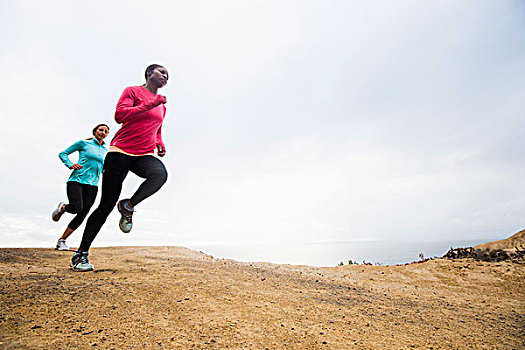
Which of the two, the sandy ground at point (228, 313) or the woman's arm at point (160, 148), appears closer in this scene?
the sandy ground at point (228, 313)

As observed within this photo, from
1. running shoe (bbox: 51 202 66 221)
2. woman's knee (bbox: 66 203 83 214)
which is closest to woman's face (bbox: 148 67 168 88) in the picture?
woman's knee (bbox: 66 203 83 214)

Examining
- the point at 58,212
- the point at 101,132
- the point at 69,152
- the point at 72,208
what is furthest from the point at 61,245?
the point at 101,132

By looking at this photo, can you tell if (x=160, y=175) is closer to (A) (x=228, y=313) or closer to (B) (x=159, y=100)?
(B) (x=159, y=100)

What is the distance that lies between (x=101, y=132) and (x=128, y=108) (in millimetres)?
3054

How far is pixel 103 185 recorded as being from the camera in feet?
13.0

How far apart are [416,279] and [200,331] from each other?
5720 mm

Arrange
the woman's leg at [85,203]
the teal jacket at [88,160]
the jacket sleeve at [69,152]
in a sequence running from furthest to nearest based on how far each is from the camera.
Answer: the woman's leg at [85,203] < the teal jacket at [88,160] < the jacket sleeve at [69,152]

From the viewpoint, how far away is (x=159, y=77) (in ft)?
13.5

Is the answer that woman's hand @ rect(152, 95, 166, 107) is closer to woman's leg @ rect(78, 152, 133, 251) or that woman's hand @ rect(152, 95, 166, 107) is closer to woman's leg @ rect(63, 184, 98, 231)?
woman's leg @ rect(78, 152, 133, 251)

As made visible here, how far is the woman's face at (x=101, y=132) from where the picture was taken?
6.14m

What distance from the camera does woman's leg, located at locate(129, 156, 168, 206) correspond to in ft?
12.4

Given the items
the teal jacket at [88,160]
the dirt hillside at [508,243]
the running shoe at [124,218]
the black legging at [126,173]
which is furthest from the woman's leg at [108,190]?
the dirt hillside at [508,243]

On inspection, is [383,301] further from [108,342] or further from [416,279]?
[108,342]

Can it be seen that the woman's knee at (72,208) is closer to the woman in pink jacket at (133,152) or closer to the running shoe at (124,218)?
the woman in pink jacket at (133,152)
